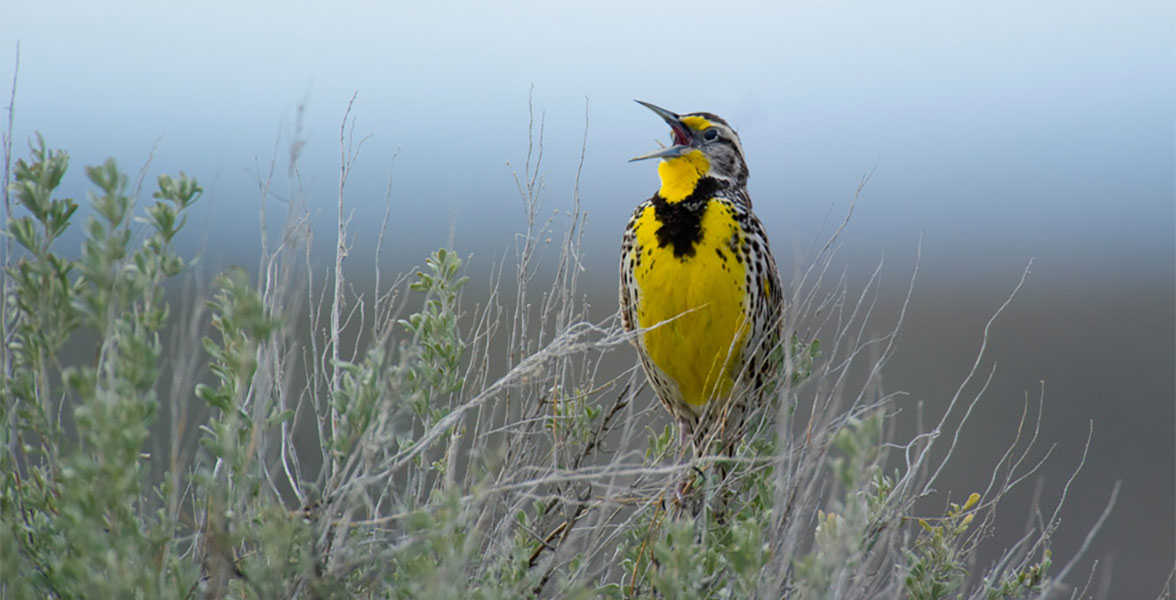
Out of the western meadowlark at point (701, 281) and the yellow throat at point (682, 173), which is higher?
the yellow throat at point (682, 173)

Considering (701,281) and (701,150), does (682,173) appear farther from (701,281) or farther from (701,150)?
(701,281)

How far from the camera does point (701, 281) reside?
9.93 ft

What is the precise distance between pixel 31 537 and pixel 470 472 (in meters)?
0.93

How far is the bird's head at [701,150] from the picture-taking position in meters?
3.26

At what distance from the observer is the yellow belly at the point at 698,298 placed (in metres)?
3.03

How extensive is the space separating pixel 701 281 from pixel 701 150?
0.50m

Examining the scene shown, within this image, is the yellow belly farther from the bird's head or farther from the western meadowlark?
the bird's head

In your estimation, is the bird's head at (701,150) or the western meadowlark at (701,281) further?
the bird's head at (701,150)

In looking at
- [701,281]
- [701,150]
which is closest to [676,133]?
[701,150]

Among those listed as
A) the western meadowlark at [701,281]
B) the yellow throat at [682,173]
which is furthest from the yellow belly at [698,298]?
the yellow throat at [682,173]

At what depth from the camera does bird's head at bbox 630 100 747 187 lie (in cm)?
326

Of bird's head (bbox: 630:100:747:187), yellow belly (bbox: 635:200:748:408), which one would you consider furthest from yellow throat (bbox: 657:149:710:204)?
yellow belly (bbox: 635:200:748:408)

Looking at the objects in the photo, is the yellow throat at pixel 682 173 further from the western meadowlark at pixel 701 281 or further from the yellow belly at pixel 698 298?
the yellow belly at pixel 698 298

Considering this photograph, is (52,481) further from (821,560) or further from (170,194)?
(821,560)
